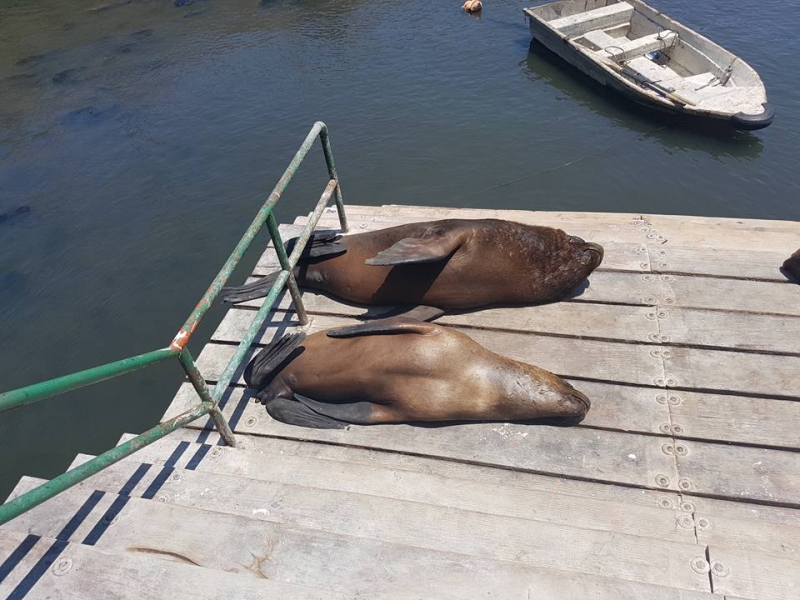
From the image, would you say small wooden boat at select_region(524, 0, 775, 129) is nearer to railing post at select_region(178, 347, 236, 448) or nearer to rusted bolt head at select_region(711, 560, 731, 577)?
rusted bolt head at select_region(711, 560, 731, 577)

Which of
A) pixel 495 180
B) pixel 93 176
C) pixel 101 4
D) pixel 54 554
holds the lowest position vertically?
pixel 495 180

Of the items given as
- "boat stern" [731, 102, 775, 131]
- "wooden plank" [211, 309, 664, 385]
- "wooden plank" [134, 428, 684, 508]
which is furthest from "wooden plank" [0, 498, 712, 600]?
"boat stern" [731, 102, 775, 131]

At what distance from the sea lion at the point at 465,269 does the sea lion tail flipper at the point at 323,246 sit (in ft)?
0.20

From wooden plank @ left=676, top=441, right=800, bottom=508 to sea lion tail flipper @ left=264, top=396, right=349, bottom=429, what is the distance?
2.14m

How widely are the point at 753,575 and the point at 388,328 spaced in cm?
241

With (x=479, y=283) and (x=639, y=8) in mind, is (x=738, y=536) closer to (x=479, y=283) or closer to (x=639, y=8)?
(x=479, y=283)

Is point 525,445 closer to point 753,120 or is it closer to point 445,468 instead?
point 445,468

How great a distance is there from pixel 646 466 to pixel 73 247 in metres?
10.1

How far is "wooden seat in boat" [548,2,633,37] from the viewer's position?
13797 millimetres

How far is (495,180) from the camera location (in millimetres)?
10445

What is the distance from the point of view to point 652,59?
42.6 ft

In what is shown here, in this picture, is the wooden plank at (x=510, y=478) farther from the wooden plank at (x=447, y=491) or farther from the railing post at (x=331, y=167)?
the railing post at (x=331, y=167)

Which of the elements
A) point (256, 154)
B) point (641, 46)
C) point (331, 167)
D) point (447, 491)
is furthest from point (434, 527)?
point (641, 46)

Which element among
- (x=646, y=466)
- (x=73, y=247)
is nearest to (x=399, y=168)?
(x=73, y=247)
